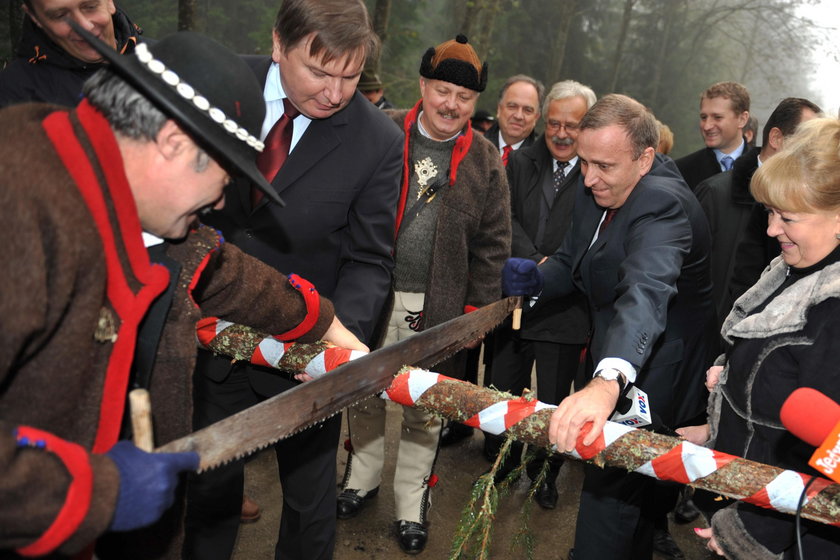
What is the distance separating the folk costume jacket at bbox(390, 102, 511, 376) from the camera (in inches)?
165

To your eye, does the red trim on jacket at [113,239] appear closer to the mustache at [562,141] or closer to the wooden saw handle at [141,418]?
the wooden saw handle at [141,418]

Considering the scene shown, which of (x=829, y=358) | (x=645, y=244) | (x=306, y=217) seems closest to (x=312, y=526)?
(x=306, y=217)

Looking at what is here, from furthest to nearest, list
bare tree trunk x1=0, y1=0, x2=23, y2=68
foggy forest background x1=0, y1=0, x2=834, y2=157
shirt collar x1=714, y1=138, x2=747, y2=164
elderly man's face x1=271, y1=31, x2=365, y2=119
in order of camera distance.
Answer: foggy forest background x1=0, y1=0, x2=834, y2=157 < bare tree trunk x1=0, y1=0, x2=23, y2=68 < shirt collar x1=714, y1=138, x2=747, y2=164 < elderly man's face x1=271, y1=31, x2=365, y2=119

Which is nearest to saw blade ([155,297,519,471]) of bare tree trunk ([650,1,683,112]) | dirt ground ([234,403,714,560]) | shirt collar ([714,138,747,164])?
dirt ground ([234,403,714,560])

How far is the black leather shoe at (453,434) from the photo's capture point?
5.53 metres

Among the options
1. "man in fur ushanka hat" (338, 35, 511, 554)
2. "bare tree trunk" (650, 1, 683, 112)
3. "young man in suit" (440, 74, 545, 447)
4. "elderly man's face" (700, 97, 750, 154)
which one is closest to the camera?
"man in fur ushanka hat" (338, 35, 511, 554)

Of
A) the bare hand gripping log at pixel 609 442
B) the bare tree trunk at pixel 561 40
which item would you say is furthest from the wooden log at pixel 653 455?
the bare tree trunk at pixel 561 40

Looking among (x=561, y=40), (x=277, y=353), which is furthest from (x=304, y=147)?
(x=561, y=40)

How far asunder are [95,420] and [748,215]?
514 centimetres

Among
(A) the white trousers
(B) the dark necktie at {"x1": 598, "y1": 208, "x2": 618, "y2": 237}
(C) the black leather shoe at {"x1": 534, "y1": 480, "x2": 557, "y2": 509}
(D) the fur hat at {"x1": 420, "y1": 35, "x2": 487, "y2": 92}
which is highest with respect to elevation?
(D) the fur hat at {"x1": 420, "y1": 35, "x2": 487, "y2": 92}

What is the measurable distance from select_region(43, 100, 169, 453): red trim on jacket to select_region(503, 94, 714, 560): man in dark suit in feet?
5.93

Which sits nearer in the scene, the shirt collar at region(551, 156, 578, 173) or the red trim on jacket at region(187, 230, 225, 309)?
the red trim on jacket at region(187, 230, 225, 309)

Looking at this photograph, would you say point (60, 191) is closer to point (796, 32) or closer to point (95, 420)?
point (95, 420)

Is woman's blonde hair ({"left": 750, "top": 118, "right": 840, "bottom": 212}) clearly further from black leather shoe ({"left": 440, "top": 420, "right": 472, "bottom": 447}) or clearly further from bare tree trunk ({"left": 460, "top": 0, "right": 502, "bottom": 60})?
bare tree trunk ({"left": 460, "top": 0, "right": 502, "bottom": 60})
